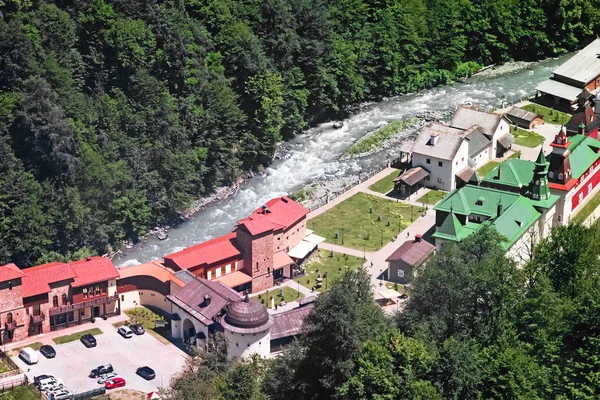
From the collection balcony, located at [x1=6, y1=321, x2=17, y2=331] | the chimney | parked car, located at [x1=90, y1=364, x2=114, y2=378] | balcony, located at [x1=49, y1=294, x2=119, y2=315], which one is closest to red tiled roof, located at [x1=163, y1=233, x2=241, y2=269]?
balcony, located at [x1=49, y1=294, x2=119, y2=315]

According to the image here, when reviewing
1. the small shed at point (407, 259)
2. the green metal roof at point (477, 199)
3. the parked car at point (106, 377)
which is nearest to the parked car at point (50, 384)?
the parked car at point (106, 377)

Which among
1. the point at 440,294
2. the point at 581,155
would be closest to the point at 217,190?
the point at 581,155

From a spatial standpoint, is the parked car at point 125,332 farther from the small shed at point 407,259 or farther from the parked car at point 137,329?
the small shed at point 407,259

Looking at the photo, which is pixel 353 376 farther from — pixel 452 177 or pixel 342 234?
pixel 452 177

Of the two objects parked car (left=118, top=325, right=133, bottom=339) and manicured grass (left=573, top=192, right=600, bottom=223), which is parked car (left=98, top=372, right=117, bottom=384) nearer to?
parked car (left=118, top=325, right=133, bottom=339)

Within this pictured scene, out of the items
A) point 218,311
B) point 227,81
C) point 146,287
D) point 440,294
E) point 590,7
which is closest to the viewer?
point 440,294
